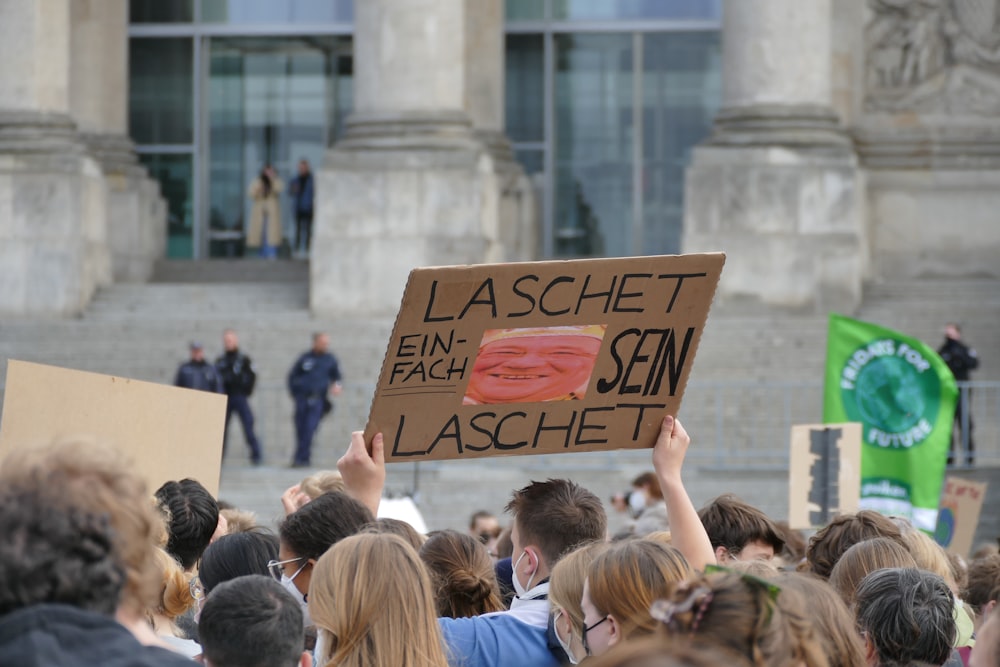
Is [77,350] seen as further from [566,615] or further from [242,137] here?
[566,615]

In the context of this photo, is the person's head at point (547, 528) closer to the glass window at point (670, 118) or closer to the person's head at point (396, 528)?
the person's head at point (396, 528)

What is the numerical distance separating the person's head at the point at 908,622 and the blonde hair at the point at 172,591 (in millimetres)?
1880

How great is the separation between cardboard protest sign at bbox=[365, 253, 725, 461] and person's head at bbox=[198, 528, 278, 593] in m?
0.47

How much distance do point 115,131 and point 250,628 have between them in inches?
964

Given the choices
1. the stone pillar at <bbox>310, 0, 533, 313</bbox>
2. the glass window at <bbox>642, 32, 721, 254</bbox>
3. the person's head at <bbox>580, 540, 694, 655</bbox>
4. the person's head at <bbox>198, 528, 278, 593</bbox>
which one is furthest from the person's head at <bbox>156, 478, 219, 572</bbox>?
the glass window at <bbox>642, 32, 721, 254</bbox>

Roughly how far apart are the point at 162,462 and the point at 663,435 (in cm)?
238

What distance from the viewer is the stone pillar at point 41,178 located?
2355cm

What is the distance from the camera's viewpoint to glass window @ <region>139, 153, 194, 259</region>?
1163 inches

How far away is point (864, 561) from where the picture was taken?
18.4ft

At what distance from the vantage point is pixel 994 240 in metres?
25.5

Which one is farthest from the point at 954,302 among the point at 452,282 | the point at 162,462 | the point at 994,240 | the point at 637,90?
the point at 452,282

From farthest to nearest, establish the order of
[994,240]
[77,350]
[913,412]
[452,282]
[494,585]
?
[994,240] → [77,350] → [913,412] → [494,585] → [452,282]

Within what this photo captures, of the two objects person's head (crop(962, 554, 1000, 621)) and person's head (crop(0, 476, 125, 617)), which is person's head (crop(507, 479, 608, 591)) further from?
person's head (crop(0, 476, 125, 617))

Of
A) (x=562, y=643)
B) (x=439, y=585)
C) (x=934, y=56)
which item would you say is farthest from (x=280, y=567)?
(x=934, y=56)
